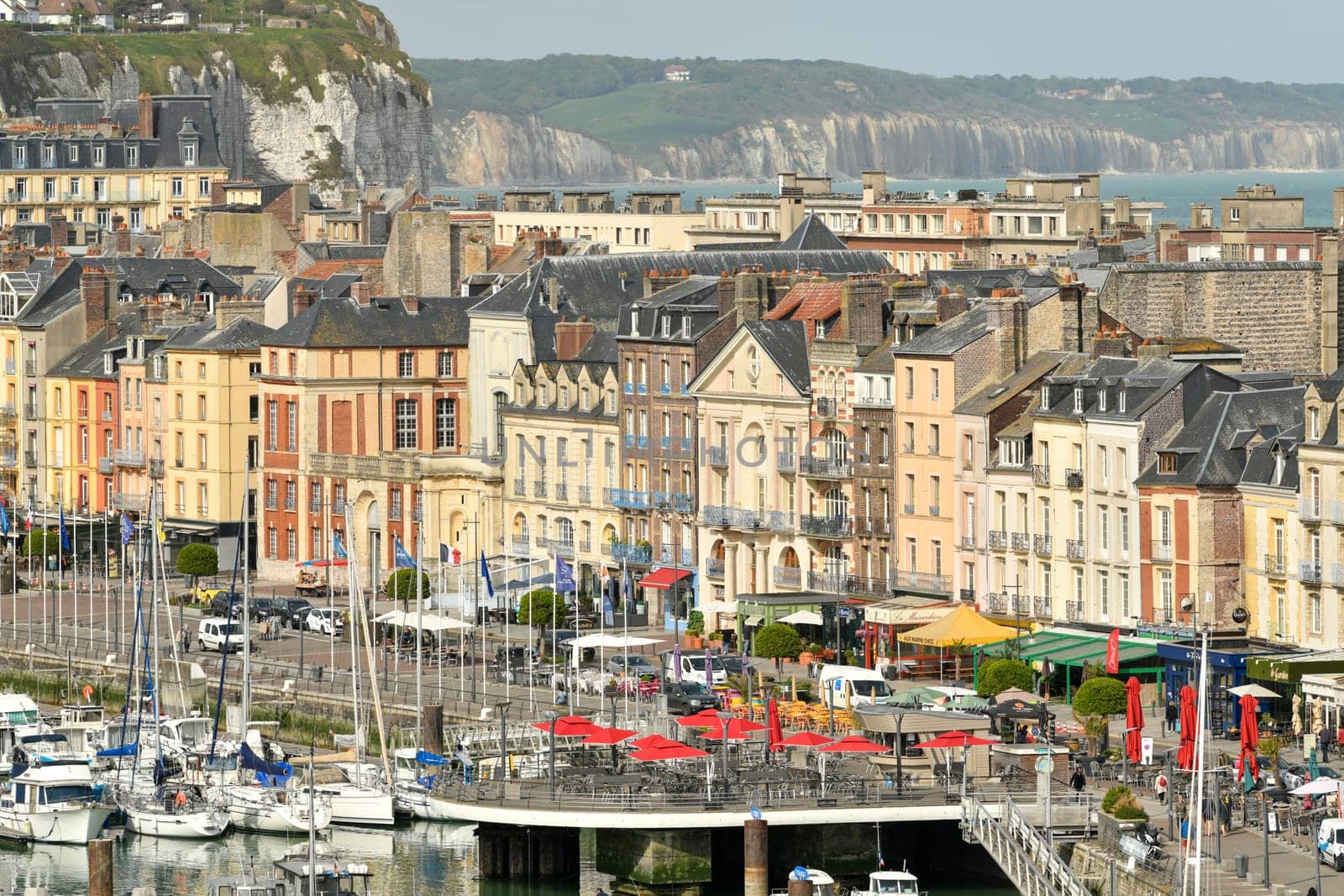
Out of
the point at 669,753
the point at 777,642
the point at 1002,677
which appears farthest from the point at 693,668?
the point at 669,753

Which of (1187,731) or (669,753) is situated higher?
(1187,731)

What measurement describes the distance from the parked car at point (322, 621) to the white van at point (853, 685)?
81.4 ft

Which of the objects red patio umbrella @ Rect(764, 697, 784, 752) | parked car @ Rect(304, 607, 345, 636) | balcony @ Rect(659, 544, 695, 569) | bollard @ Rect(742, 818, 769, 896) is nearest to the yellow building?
balcony @ Rect(659, 544, 695, 569)

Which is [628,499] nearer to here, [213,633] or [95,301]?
[213,633]

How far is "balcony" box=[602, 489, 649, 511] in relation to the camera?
10419 centimetres

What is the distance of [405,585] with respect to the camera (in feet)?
343

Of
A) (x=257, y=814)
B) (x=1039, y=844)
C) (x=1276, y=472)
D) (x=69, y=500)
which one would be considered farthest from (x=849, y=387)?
(x=69, y=500)

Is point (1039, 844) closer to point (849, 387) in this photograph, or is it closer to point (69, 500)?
point (849, 387)

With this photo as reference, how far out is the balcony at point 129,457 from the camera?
411ft

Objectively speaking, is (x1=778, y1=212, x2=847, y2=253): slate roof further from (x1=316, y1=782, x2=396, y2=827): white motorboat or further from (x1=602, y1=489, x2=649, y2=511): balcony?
(x1=316, y1=782, x2=396, y2=827): white motorboat

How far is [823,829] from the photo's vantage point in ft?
229

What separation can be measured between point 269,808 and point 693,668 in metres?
13.5

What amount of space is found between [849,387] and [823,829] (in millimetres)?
28236

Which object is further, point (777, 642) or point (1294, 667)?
point (777, 642)
